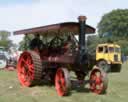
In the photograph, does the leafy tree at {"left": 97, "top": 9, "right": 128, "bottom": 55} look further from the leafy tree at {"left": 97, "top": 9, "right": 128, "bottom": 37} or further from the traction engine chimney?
the traction engine chimney

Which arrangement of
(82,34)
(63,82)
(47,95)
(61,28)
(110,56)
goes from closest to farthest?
(47,95) → (63,82) → (82,34) → (61,28) → (110,56)

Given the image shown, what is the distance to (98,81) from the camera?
11.0m

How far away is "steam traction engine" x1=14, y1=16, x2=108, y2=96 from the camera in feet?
35.1

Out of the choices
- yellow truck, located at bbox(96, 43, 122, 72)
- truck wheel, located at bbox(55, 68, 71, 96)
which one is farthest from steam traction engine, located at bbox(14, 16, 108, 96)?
yellow truck, located at bbox(96, 43, 122, 72)

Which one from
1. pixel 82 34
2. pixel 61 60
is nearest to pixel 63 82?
pixel 61 60

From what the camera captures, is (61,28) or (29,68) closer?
(61,28)

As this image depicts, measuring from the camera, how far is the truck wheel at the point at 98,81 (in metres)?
10.6

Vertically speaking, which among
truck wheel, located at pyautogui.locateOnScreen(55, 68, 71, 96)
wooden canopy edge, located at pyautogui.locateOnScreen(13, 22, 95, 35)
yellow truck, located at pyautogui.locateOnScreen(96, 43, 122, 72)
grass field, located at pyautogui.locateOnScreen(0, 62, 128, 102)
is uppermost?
wooden canopy edge, located at pyautogui.locateOnScreen(13, 22, 95, 35)

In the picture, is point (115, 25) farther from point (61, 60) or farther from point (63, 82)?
point (63, 82)

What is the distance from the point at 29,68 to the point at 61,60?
1320 mm

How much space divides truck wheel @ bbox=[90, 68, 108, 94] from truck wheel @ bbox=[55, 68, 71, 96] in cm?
101

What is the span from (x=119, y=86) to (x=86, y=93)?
269cm

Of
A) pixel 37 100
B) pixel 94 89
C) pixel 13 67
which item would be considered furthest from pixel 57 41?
pixel 13 67

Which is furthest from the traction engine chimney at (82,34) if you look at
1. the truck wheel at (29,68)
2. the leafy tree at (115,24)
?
the leafy tree at (115,24)
